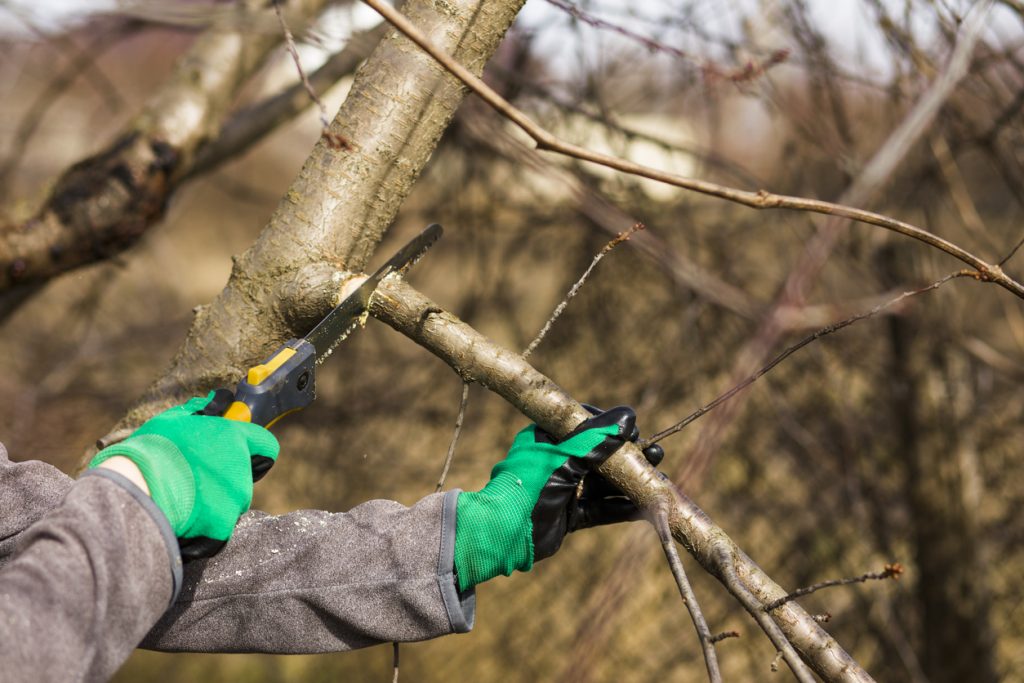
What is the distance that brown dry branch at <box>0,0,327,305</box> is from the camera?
6.49 feet

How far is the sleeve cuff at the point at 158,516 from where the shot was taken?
96 centimetres

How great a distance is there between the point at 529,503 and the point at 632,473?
0.51 feet

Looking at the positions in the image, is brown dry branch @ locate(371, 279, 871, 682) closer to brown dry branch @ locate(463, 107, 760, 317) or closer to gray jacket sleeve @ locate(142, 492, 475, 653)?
gray jacket sleeve @ locate(142, 492, 475, 653)

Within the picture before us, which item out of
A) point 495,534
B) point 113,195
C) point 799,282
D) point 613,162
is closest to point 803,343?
point 799,282

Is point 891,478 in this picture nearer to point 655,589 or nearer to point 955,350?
point 955,350

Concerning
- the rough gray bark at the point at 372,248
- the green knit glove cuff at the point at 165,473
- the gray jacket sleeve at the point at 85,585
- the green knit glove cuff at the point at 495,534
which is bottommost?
the gray jacket sleeve at the point at 85,585

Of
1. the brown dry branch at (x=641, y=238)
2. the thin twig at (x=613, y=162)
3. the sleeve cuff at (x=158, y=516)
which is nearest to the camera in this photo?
the thin twig at (x=613, y=162)

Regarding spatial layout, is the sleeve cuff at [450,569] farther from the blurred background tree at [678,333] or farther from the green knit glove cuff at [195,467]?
the blurred background tree at [678,333]

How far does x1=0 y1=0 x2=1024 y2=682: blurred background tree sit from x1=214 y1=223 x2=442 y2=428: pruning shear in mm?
596

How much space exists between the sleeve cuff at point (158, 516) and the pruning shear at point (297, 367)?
6.9 inches

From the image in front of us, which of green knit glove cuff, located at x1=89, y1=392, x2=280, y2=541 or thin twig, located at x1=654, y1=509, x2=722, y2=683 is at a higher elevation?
thin twig, located at x1=654, y1=509, x2=722, y2=683

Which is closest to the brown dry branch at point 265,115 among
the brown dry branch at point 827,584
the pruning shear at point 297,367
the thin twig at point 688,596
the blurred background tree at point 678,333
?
the blurred background tree at point 678,333

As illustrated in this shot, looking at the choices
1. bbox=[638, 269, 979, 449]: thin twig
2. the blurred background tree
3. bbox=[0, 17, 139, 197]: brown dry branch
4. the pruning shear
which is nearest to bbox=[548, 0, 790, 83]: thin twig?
the blurred background tree

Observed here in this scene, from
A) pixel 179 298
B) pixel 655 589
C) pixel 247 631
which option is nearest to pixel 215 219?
pixel 179 298
